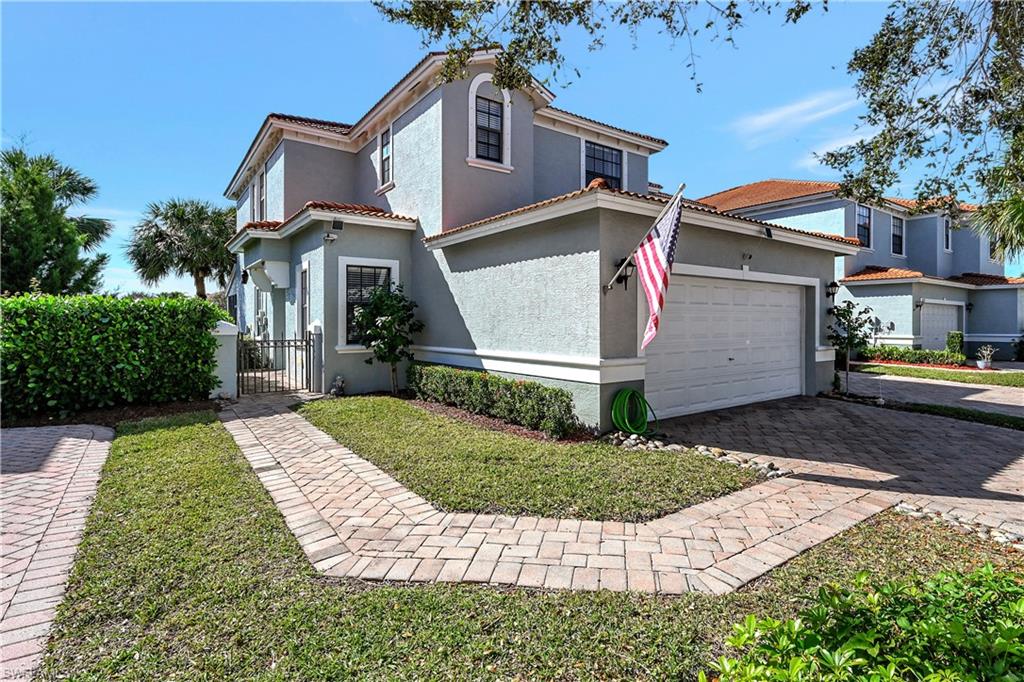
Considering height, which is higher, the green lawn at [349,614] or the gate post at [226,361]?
the gate post at [226,361]

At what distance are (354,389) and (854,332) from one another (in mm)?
12164

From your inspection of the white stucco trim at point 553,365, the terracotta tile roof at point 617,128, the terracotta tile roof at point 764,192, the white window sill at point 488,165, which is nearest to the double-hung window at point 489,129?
the white window sill at point 488,165

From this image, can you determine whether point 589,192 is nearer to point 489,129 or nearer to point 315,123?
point 489,129

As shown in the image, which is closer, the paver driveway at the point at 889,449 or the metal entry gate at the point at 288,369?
the paver driveway at the point at 889,449

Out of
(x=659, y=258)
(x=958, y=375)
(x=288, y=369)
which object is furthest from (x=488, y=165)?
(x=958, y=375)

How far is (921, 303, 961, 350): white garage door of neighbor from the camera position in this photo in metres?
21.3

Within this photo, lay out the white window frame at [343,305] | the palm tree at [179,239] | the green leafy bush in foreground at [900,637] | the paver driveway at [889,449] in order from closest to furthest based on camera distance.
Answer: the green leafy bush in foreground at [900,637], the paver driveway at [889,449], the white window frame at [343,305], the palm tree at [179,239]

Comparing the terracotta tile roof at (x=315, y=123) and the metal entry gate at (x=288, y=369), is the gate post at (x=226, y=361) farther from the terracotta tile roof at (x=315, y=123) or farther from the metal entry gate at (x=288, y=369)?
the terracotta tile roof at (x=315, y=123)

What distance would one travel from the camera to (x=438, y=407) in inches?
401

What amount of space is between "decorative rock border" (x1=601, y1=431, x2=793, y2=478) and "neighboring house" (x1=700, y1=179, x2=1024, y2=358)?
59.6 feet

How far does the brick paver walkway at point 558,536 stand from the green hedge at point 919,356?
18472mm

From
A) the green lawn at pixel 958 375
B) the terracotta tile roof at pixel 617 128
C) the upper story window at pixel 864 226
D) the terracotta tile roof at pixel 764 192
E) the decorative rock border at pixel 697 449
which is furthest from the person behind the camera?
the terracotta tile roof at pixel 764 192

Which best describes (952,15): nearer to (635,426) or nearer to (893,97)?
(893,97)

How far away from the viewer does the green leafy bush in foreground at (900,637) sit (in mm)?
1832
